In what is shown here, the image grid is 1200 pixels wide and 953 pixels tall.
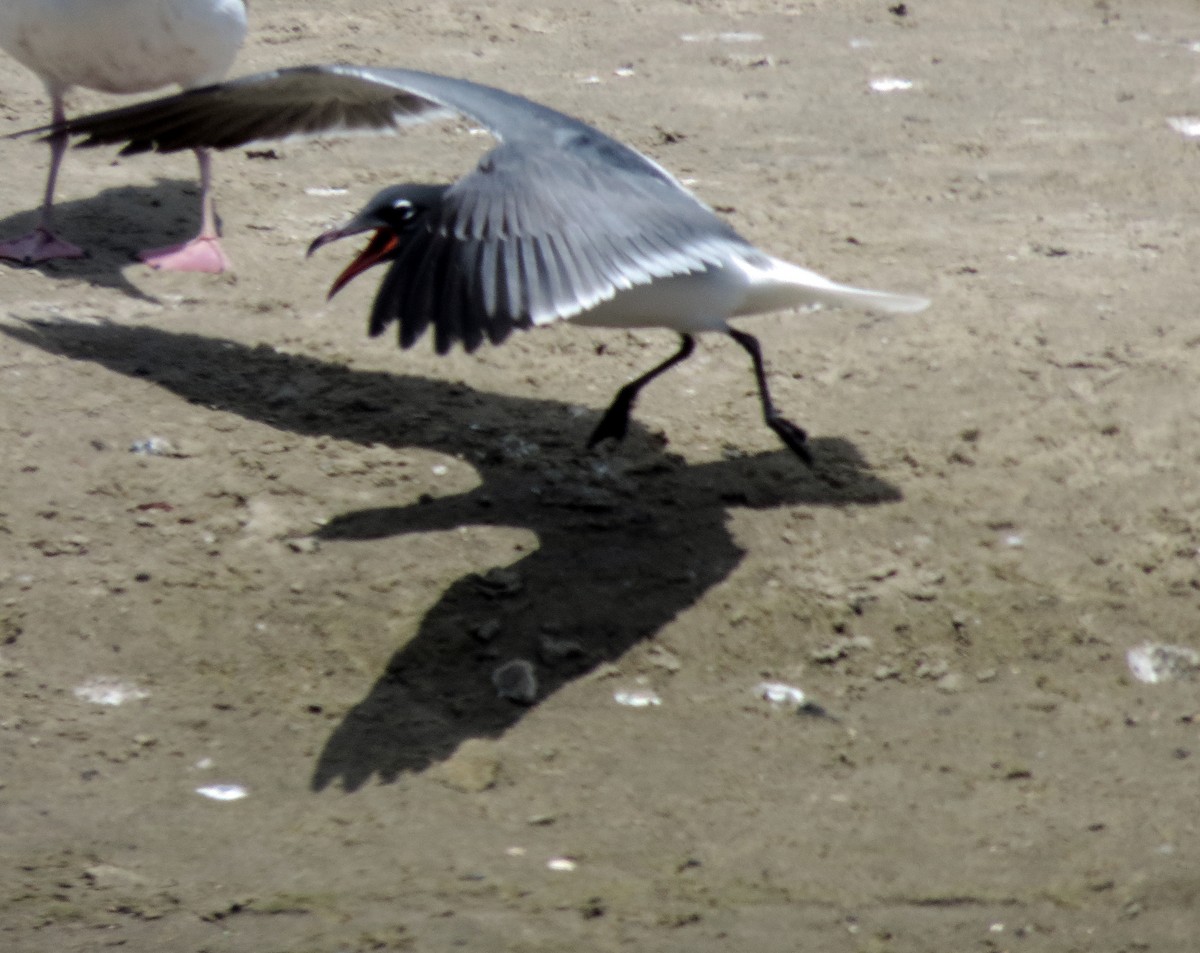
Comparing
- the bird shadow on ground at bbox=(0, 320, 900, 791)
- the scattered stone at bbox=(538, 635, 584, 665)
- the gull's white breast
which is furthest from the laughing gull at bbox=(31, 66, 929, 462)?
the scattered stone at bbox=(538, 635, 584, 665)

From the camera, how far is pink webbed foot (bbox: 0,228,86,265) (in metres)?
5.38

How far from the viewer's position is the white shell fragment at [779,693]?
3.83 metres

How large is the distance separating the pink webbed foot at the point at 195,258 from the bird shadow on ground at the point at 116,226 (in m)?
0.10

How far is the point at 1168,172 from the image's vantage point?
20.5 feet

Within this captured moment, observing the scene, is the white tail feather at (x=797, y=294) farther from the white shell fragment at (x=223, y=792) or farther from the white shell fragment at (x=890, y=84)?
the white shell fragment at (x=890, y=84)

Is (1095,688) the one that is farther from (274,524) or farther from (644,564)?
(274,524)

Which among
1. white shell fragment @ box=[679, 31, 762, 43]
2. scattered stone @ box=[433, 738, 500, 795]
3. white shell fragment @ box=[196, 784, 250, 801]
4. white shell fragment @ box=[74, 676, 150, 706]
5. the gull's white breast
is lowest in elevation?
white shell fragment @ box=[196, 784, 250, 801]

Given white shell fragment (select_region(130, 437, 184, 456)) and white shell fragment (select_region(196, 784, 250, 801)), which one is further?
white shell fragment (select_region(130, 437, 184, 456))

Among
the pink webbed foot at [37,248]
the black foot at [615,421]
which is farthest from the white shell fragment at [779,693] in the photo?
the pink webbed foot at [37,248]

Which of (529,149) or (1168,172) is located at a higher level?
(529,149)

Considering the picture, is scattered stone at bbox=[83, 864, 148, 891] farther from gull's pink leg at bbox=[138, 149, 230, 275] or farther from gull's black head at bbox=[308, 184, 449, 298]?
gull's pink leg at bbox=[138, 149, 230, 275]

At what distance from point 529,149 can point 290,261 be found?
5.71 feet

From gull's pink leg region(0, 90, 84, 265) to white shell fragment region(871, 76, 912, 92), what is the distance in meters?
3.27

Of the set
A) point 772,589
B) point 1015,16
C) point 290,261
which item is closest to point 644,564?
point 772,589
